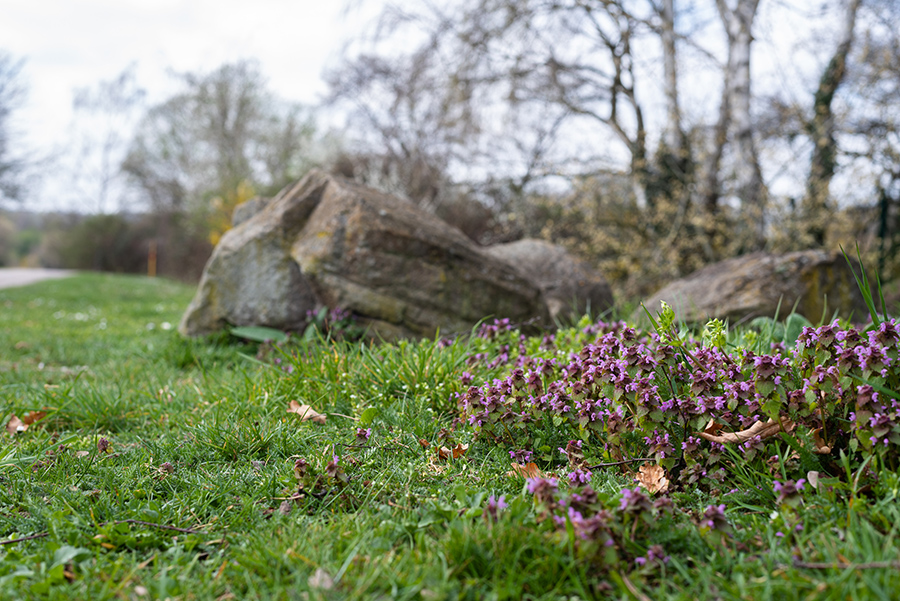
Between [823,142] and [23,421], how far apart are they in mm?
8586

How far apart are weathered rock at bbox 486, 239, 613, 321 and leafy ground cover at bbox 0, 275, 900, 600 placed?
2680 mm

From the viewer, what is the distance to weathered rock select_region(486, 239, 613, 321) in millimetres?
5613

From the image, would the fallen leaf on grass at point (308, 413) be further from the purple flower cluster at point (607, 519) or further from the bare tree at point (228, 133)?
the bare tree at point (228, 133)

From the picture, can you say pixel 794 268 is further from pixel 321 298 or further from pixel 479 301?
pixel 321 298

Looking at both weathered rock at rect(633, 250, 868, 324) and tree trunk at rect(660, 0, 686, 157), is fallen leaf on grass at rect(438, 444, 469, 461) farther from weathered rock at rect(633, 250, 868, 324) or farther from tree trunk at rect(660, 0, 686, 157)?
tree trunk at rect(660, 0, 686, 157)

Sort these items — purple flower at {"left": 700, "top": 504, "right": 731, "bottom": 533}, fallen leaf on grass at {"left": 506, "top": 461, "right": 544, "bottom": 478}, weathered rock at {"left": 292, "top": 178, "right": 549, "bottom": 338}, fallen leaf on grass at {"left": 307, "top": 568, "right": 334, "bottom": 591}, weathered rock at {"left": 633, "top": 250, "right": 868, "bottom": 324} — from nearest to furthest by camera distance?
fallen leaf on grass at {"left": 307, "top": 568, "right": 334, "bottom": 591}
purple flower at {"left": 700, "top": 504, "right": 731, "bottom": 533}
fallen leaf on grass at {"left": 506, "top": 461, "right": 544, "bottom": 478}
weathered rock at {"left": 292, "top": 178, "right": 549, "bottom": 338}
weathered rock at {"left": 633, "top": 250, "right": 868, "bottom": 324}

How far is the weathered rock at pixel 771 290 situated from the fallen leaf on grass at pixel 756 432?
2425 millimetres

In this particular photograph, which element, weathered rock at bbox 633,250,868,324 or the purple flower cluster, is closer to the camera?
the purple flower cluster

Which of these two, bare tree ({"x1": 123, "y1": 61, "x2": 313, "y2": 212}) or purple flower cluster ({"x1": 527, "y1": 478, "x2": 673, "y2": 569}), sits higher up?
bare tree ({"x1": 123, "y1": 61, "x2": 313, "y2": 212})

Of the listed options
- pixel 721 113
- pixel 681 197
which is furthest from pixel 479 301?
pixel 721 113

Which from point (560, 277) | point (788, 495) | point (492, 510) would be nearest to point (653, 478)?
point (788, 495)

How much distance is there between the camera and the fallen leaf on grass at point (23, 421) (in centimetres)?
271

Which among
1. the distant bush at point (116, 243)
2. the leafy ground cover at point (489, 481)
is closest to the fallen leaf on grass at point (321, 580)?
the leafy ground cover at point (489, 481)

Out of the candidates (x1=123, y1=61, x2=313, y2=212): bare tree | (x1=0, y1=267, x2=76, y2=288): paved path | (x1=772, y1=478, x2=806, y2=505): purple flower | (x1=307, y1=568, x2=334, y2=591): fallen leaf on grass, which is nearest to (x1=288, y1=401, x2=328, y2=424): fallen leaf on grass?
(x1=307, y1=568, x2=334, y2=591): fallen leaf on grass
